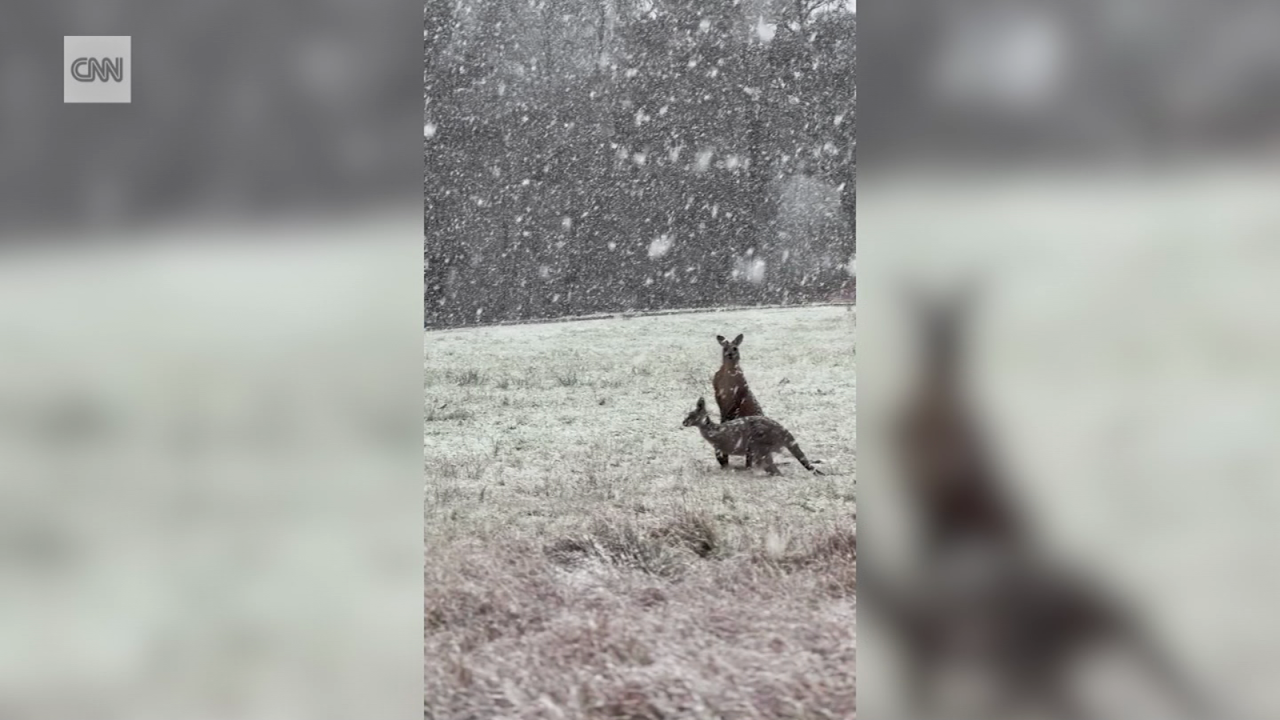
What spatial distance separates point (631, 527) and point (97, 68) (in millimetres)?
1493

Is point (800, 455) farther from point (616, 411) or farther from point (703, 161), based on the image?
point (703, 161)

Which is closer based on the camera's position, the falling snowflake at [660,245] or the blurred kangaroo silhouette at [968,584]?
the blurred kangaroo silhouette at [968,584]

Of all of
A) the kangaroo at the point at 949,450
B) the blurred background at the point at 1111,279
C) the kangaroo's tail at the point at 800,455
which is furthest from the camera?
the kangaroo's tail at the point at 800,455

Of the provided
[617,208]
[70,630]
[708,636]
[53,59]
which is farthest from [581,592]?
[53,59]

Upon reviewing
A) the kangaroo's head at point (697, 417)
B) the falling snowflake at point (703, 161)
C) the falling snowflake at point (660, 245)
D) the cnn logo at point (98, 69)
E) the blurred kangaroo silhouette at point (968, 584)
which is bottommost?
the blurred kangaroo silhouette at point (968, 584)

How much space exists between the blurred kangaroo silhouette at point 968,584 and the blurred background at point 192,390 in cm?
108

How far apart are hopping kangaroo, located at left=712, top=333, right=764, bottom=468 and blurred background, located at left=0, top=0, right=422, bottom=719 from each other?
29.4 inches

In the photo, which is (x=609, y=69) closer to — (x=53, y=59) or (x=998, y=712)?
(x=53, y=59)

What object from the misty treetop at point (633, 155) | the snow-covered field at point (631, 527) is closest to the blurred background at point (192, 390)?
the snow-covered field at point (631, 527)

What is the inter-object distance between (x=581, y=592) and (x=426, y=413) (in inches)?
20.9

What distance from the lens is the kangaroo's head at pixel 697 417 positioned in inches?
82.5

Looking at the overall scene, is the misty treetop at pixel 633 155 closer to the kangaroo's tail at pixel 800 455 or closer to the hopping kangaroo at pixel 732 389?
the hopping kangaroo at pixel 732 389

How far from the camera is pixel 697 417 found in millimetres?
2098

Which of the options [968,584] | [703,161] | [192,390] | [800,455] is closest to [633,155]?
[703,161]
